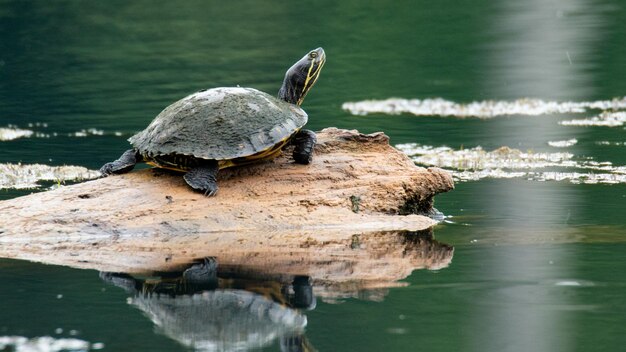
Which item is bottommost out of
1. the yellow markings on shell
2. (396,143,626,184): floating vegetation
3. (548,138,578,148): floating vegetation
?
(396,143,626,184): floating vegetation

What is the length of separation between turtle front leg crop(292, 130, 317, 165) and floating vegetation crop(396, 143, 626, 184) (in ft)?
10.3

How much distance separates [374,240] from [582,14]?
1019 inches

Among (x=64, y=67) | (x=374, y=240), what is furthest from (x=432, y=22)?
(x=374, y=240)

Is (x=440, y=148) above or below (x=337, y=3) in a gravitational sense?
below

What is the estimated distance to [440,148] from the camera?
13242mm

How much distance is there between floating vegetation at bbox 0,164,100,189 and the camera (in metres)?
10.9

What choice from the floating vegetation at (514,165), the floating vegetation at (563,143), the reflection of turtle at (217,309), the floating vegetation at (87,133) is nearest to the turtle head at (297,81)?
the reflection of turtle at (217,309)

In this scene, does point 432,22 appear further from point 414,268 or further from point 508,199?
point 414,268

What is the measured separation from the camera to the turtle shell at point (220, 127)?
7863 mm

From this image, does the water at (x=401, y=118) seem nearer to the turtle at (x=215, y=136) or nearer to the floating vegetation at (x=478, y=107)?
the floating vegetation at (x=478, y=107)

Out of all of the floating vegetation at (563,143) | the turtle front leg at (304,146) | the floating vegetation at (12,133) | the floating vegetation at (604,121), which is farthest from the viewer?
the floating vegetation at (604,121)

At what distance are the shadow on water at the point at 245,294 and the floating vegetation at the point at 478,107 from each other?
999 centimetres

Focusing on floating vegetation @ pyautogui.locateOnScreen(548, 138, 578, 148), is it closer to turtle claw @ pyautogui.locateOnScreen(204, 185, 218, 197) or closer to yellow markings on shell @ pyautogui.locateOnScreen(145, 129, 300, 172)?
yellow markings on shell @ pyautogui.locateOnScreen(145, 129, 300, 172)

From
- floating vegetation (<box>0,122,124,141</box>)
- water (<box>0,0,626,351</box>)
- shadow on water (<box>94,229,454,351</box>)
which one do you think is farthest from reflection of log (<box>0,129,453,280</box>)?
floating vegetation (<box>0,122,124,141</box>)
